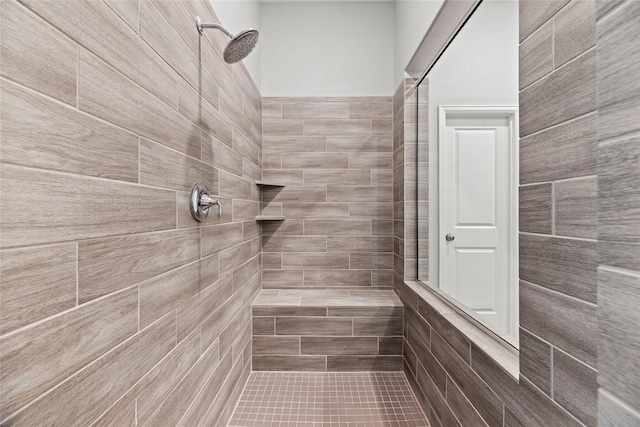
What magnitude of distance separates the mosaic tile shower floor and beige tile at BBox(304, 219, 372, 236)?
1.00 meters

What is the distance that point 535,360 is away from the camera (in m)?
0.84

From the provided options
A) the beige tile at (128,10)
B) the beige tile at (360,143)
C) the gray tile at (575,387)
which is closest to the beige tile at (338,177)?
the beige tile at (360,143)

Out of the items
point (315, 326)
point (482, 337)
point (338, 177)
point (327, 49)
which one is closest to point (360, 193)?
point (338, 177)

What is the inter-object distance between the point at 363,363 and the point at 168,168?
1.86 meters

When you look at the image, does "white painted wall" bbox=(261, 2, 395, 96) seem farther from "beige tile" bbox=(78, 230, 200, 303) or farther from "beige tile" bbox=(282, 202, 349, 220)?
"beige tile" bbox=(78, 230, 200, 303)

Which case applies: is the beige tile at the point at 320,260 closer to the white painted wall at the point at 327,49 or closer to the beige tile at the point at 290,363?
the beige tile at the point at 290,363

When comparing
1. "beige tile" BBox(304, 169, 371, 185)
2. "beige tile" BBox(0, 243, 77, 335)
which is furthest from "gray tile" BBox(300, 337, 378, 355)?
"beige tile" BBox(0, 243, 77, 335)

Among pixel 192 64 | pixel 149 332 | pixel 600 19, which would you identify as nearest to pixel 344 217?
pixel 192 64

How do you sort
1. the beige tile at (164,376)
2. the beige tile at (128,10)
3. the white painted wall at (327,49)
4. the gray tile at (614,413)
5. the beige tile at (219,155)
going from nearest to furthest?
the gray tile at (614,413) → the beige tile at (128,10) → the beige tile at (164,376) → the beige tile at (219,155) → the white painted wall at (327,49)

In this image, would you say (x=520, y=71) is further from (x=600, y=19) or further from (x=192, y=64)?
(x=192, y=64)

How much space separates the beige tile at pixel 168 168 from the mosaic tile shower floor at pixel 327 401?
1.28 meters

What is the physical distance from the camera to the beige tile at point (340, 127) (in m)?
2.61

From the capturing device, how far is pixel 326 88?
8.60ft

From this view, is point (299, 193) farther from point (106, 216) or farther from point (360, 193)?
point (106, 216)
